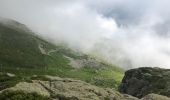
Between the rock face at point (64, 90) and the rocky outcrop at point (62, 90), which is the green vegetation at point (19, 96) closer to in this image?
the rocky outcrop at point (62, 90)

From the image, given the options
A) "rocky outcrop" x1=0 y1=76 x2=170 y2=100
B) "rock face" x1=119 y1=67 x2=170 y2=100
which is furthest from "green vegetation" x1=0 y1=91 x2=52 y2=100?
"rock face" x1=119 y1=67 x2=170 y2=100

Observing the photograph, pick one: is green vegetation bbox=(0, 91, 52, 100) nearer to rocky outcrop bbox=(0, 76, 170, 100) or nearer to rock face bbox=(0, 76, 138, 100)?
rocky outcrop bbox=(0, 76, 170, 100)

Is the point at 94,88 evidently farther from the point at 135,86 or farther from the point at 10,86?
the point at 135,86

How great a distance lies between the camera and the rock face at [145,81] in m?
128

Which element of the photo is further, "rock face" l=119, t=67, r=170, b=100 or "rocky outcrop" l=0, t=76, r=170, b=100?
"rock face" l=119, t=67, r=170, b=100

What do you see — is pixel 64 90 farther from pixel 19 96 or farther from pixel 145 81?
pixel 145 81

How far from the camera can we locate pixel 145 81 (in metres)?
146

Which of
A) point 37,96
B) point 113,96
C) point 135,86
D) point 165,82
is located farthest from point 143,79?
point 37,96

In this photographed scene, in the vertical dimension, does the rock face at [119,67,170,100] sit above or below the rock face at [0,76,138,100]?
above

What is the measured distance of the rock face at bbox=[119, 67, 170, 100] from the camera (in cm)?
12850

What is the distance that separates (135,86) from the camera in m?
149

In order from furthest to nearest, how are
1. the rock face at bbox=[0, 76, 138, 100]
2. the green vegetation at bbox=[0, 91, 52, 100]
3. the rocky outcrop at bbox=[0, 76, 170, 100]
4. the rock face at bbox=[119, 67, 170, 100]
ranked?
the rock face at bbox=[119, 67, 170, 100], the rock face at bbox=[0, 76, 138, 100], the rocky outcrop at bbox=[0, 76, 170, 100], the green vegetation at bbox=[0, 91, 52, 100]

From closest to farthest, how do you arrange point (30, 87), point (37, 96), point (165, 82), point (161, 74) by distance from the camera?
1. point (37, 96)
2. point (30, 87)
3. point (165, 82)
4. point (161, 74)

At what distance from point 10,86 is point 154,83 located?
103 metres
